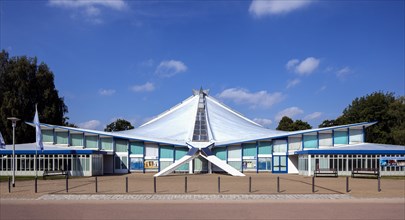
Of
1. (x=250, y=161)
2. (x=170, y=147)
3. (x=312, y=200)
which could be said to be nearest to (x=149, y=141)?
(x=170, y=147)

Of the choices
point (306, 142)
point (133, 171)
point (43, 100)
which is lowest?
point (133, 171)

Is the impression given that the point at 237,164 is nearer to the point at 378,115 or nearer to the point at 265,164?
the point at 265,164

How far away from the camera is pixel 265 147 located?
54656mm

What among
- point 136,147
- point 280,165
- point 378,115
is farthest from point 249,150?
point 378,115

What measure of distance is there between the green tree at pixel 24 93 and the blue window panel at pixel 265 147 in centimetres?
3232

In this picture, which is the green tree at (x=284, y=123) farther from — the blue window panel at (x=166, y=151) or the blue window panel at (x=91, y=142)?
the blue window panel at (x=91, y=142)

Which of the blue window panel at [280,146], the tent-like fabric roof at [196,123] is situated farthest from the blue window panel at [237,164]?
the blue window panel at [280,146]

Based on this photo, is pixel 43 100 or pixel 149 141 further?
pixel 43 100

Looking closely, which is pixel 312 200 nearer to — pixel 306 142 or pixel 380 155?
pixel 380 155

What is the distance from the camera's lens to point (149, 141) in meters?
54.4

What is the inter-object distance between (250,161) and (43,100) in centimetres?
3332

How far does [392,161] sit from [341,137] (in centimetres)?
1001

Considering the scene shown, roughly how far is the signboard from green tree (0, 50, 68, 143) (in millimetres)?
46612

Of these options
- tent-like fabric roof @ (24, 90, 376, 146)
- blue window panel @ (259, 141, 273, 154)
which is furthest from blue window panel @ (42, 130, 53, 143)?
blue window panel @ (259, 141, 273, 154)
